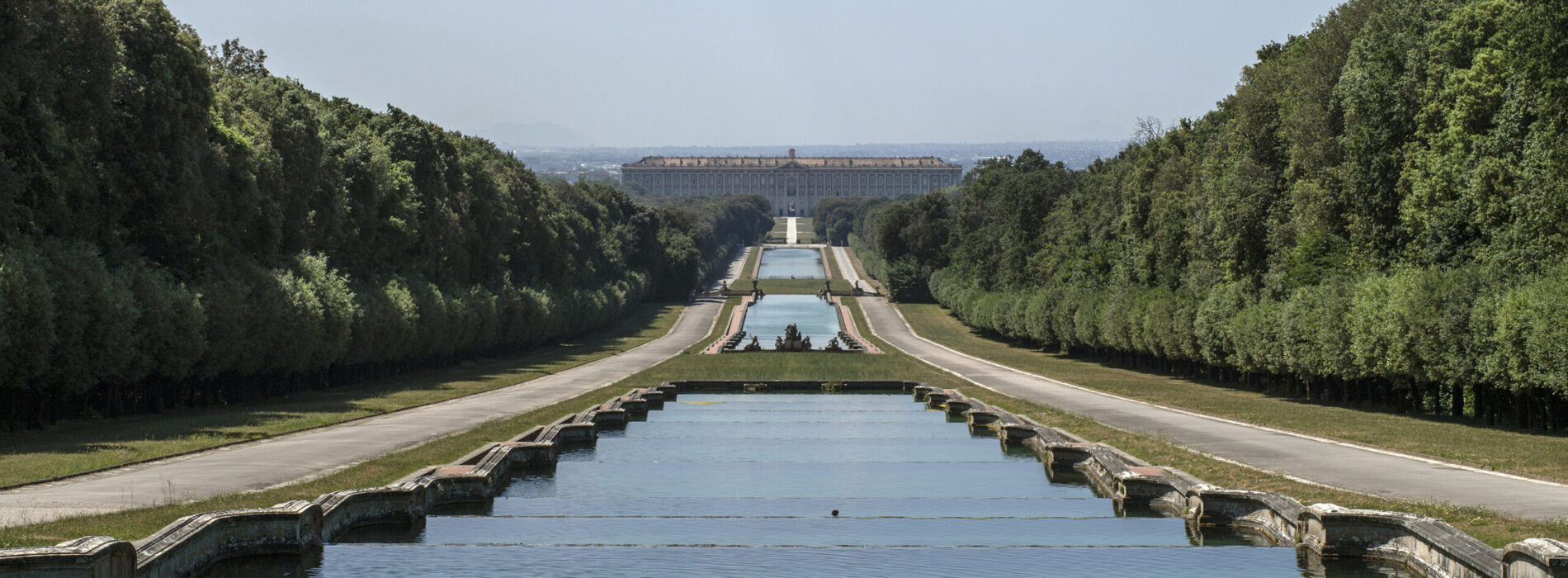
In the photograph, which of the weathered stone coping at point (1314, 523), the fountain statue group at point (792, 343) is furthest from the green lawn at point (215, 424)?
the weathered stone coping at point (1314, 523)

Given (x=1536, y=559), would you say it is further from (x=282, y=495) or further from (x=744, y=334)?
(x=744, y=334)

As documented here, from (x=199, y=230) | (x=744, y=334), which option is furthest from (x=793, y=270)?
(x=199, y=230)

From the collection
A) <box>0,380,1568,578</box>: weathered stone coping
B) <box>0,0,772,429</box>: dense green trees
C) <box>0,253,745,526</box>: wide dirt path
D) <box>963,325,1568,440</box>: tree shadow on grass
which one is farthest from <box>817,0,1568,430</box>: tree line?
<box>0,0,772,429</box>: dense green trees

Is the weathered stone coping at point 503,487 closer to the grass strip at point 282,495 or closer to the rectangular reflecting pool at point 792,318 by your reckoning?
the grass strip at point 282,495

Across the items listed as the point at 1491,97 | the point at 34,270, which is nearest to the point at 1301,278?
the point at 1491,97

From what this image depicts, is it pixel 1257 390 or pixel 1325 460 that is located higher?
pixel 1325 460

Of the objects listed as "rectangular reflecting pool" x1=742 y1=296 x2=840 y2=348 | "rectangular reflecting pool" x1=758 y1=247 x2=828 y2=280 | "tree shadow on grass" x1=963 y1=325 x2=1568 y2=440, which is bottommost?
"tree shadow on grass" x1=963 y1=325 x2=1568 y2=440

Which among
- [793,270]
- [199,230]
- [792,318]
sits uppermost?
[793,270]

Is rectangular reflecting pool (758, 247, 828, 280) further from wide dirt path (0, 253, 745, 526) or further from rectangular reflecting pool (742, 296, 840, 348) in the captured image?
wide dirt path (0, 253, 745, 526)
